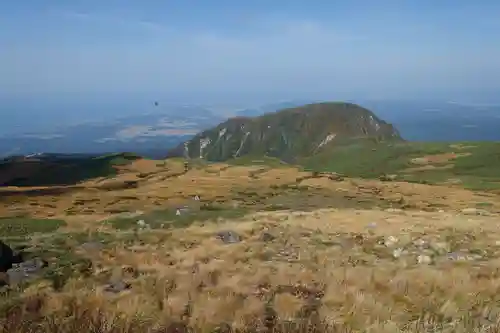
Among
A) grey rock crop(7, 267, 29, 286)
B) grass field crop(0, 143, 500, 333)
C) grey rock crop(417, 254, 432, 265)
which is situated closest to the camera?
grass field crop(0, 143, 500, 333)

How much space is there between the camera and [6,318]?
9492 mm

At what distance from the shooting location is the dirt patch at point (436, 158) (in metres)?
183

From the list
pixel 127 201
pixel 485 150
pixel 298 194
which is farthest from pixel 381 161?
pixel 127 201

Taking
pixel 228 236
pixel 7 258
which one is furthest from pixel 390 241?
pixel 7 258

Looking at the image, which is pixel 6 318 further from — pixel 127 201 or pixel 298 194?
pixel 298 194

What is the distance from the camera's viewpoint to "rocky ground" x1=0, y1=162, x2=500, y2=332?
988 centimetres

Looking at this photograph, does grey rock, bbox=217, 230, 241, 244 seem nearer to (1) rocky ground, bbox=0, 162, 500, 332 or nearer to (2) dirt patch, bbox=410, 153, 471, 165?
(1) rocky ground, bbox=0, 162, 500, 332

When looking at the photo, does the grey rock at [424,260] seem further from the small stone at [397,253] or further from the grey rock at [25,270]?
the grey rock at [25,270]

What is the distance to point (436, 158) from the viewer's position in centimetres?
18900

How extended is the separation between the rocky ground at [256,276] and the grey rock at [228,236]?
8.8 inches

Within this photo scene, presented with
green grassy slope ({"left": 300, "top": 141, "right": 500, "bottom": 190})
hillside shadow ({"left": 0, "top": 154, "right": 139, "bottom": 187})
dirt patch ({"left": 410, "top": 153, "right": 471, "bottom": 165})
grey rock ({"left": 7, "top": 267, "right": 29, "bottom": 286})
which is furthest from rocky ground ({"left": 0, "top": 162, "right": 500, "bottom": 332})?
dirt patch ({"left": 410, "top": 153, "right": 471, "bottom": 165})

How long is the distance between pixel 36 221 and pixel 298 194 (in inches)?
1426

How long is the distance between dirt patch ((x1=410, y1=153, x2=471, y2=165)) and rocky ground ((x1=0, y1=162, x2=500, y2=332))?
161761 millimetres

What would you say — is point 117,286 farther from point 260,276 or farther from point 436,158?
point 436,158
